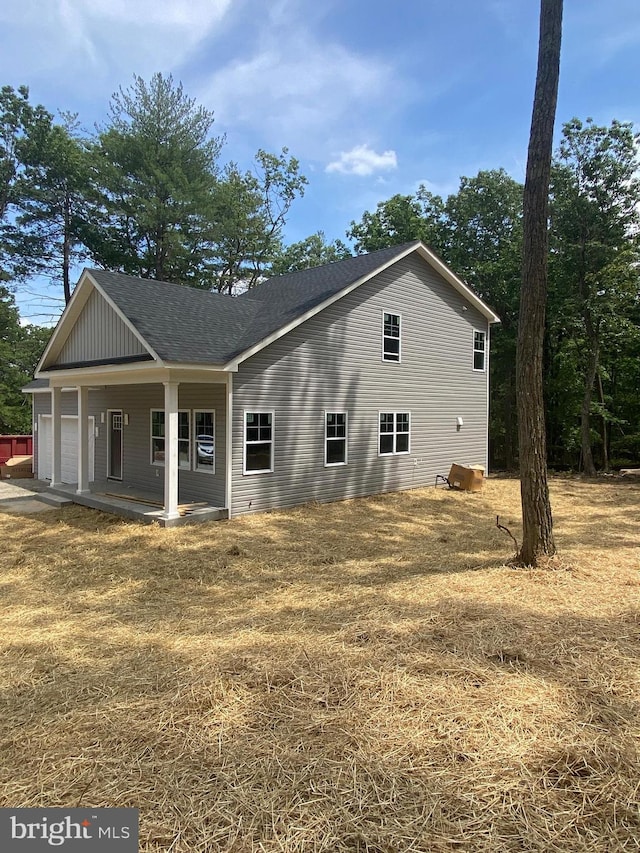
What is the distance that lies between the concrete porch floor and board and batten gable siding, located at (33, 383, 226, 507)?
0.87ft

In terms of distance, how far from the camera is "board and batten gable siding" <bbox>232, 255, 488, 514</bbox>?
38.7 ft

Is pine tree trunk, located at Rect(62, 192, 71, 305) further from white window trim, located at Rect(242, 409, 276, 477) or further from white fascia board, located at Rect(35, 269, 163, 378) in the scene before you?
white window trim, located at Rect(242, 409, 276, 477)

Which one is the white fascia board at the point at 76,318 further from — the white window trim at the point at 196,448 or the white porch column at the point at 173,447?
the white window trim at the point at 196,448

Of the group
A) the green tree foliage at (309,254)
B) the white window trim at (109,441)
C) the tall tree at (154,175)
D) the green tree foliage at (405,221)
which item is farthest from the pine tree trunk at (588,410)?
the tall tree at (154,175)

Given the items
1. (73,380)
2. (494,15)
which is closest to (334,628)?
(494,15)

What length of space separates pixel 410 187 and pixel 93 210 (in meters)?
16.2

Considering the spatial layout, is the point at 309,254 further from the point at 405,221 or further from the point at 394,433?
the point at 394,433

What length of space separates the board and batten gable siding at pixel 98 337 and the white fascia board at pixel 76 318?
4.2 inches

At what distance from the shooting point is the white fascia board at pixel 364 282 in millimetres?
10939

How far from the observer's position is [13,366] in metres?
27.6

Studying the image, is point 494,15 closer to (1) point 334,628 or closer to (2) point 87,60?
(1) point 334,628

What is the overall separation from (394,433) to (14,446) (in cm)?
1465

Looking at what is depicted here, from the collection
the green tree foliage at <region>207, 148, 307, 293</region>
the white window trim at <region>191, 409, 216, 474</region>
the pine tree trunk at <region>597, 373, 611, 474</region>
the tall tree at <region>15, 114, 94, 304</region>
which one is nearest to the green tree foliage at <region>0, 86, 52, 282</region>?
the tall tree at <region>15, 114, 94, 304</region>

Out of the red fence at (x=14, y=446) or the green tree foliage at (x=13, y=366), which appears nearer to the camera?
the red fence at (x=14, y=446)
